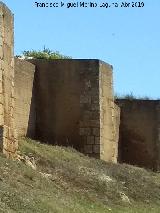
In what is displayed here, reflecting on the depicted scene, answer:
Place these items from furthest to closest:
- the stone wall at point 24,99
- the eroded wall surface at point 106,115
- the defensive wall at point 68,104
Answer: the eroded wall surface at point 106,115
the defensive wall at point 68,104
the stone wall at point 24,99

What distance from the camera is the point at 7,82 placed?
15125 mm

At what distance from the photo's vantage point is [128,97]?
2672 centimetres

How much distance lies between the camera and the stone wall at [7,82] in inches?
575

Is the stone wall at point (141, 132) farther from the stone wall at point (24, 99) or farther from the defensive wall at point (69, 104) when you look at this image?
the stone wall at point (24, 99)

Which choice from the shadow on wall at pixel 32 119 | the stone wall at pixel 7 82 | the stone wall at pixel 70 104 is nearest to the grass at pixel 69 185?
the stone wall at pixel 7 82

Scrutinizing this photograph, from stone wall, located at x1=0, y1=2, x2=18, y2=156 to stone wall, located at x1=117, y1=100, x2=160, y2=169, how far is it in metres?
11.3

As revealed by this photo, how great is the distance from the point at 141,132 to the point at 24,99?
8.04 m

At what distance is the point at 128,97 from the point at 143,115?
978 mm

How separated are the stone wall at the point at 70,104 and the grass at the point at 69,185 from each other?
3.07 feet

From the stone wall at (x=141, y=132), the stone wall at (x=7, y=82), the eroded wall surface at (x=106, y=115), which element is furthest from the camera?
the stone wall at (x=141, y=132)

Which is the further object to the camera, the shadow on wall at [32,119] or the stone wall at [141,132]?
the stone wall at [141,132]

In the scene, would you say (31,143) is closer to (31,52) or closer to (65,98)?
(65,98)

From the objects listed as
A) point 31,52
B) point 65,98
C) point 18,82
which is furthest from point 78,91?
point 31,52

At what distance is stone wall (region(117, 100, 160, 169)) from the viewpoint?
2625 centimetres
